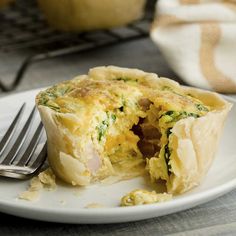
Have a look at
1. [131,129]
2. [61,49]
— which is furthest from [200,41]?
[131,129]

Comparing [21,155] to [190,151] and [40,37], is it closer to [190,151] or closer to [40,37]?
[190,151]

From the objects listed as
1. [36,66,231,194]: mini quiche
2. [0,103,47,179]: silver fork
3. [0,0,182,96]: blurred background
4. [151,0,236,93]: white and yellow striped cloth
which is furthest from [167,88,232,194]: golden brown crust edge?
[0,0,182,96]: blurred background

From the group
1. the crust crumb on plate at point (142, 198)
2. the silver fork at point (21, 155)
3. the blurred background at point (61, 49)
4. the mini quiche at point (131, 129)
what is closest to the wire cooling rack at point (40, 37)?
the blurred background at point (61, 49)

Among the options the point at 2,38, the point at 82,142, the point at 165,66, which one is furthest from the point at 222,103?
the point at 2,38

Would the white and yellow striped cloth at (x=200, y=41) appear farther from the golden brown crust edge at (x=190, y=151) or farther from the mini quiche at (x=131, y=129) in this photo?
the golden brown crust edge at (x=190, y=151)

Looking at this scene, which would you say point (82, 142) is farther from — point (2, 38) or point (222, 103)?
point (2, 38)

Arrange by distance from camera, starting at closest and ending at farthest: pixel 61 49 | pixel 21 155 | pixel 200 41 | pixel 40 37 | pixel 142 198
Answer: pixel 142 198
pixel 21 155
pixel 200 41
pixel 61 49
pixel 40 37

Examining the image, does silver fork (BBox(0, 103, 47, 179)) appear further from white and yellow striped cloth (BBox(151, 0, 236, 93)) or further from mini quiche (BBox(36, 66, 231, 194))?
white and yellow striped cloth (BBox(151, 0, 236, 93))
